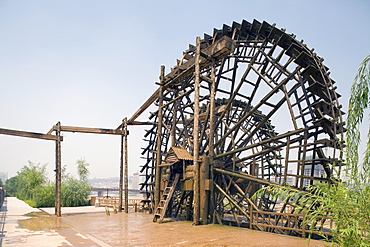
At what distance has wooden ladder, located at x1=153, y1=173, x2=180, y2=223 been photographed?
12.3 meters

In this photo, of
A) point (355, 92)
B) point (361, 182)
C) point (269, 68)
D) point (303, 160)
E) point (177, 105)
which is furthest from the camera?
point (177, 105)

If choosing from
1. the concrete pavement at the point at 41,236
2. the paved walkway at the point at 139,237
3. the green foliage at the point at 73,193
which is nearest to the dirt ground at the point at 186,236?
the paved walkway at the point at 139,237

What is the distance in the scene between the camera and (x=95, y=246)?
24.8 ft

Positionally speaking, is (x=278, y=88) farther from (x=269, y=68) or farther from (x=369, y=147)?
(x=369, y=147)

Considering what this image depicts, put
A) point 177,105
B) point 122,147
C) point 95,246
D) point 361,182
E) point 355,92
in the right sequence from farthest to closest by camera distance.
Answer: point 122,147, point 177,105, point 95,246, point 355,92, point 361,182

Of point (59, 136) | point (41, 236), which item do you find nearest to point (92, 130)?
point (59, 136)

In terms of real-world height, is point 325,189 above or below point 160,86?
below

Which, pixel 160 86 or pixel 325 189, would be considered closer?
pixel 325 189

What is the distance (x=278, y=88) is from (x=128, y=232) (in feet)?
24.3

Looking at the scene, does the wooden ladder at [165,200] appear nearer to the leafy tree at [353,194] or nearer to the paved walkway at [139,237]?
the paved walkway at [139,237]

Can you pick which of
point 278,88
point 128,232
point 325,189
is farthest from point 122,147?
point 325,189

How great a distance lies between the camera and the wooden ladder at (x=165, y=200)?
1226cm

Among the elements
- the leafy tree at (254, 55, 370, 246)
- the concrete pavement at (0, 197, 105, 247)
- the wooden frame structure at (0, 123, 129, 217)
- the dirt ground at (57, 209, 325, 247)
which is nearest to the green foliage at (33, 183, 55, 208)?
the wooden frame structure at (0, 123, 129, 217)

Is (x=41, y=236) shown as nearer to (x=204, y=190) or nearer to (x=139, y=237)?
(x=139, y=237)
